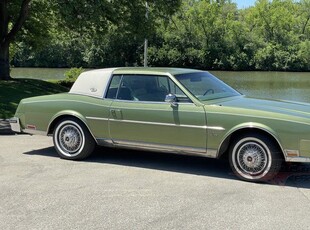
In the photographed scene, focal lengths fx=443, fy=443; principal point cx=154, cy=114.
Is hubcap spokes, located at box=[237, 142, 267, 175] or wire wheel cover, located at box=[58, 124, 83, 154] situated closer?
hubcap spokes, located at box=[237, 142, 267, 175]

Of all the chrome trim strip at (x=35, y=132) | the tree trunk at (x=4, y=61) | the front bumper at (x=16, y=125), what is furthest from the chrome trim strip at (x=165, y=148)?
the tree trunk at (x=4, y=61)

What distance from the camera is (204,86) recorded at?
691 centimetres

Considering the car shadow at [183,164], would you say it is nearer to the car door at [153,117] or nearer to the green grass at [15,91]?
the car door at [153,117]

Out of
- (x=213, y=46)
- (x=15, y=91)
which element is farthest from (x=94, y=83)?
(x=213, y=46)

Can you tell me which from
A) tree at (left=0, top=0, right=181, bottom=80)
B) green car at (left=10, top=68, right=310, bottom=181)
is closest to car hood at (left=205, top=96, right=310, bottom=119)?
green car at (left=10, top=68, right=310, bottom=181)

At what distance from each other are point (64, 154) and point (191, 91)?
2.42 m

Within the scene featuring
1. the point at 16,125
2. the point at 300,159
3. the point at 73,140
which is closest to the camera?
the point at 300,159

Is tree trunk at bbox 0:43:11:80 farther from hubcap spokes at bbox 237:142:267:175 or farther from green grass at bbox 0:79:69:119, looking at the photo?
hubcap spokes at bbox 237:142:267:175

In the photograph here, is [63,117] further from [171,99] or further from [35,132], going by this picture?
[171,99]

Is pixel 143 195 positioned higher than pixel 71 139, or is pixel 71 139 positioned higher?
pixel 71 139

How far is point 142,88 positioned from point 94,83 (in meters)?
0.90

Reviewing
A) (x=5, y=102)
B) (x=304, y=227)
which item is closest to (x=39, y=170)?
(x=304, y=227)

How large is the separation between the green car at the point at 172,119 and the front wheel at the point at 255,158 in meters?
0.01

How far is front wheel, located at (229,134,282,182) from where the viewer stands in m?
5.86
